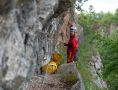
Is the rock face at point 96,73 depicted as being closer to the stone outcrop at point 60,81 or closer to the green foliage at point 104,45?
the green foliage at point 104,45

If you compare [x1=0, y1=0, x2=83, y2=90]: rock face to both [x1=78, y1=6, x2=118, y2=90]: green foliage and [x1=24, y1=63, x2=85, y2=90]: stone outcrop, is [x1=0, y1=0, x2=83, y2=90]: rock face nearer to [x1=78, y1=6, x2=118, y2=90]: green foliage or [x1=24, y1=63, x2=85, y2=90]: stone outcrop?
[x1=24, y1=63, x2=85, y2=90]: stone outcrop

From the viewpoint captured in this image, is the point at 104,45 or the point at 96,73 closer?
the point at 104,45

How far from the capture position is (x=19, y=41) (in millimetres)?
1546

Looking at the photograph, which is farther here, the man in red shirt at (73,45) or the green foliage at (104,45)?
the green foliage at (104,45)

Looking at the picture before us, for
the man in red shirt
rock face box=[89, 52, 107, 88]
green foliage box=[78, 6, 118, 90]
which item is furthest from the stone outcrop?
rock face box=[89, 52, 107, 88]

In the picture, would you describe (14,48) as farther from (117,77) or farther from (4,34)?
(117,77)

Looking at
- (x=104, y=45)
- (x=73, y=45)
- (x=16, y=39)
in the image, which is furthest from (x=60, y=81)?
(x=104, y=45)

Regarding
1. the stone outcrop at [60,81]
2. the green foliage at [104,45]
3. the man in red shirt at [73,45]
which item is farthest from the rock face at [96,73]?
the stone outcrop at [60,81]

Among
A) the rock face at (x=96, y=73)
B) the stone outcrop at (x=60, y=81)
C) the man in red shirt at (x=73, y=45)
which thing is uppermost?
the man in red shirt at (x=73, y=45)

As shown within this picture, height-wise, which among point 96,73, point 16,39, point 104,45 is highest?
point 16,39

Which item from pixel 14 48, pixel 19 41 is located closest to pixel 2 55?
pixel 14 48

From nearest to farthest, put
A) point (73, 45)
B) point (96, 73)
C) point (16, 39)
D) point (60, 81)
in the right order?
point (16, 39)
point (60, 81)
point (73, 45)
point (96, 73)

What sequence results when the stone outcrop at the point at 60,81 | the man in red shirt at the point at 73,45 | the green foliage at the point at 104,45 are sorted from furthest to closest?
1. the green foliage at the point at 104,45
2. the man in red shirt at the point at 73,45
3. the stone outcrop at the point at 60,81

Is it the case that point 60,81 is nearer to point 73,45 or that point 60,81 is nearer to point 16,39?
point 73,45
